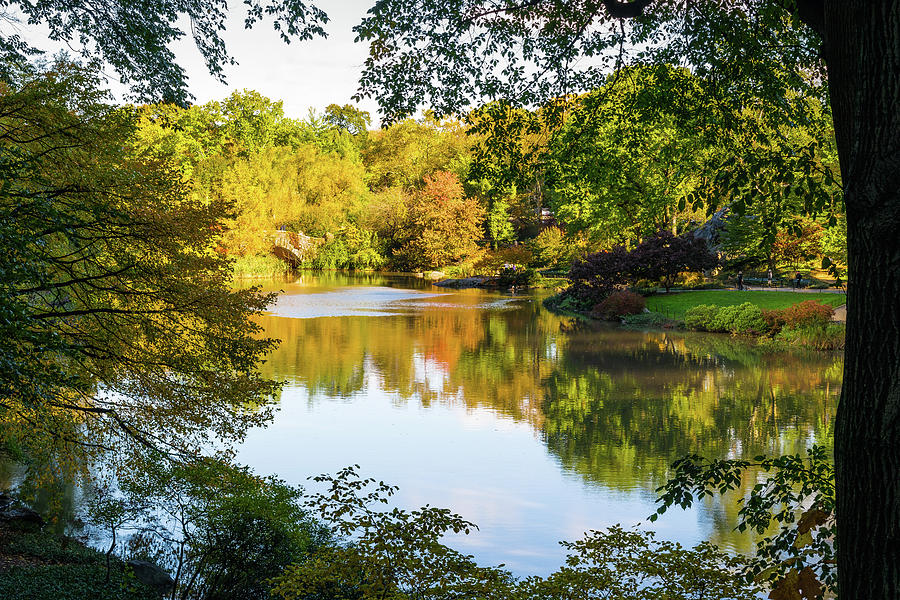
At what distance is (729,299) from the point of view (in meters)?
23.5

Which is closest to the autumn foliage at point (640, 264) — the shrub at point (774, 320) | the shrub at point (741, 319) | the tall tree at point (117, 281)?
the shrub at point (741, 319)

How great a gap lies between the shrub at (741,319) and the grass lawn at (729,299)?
0.95 m

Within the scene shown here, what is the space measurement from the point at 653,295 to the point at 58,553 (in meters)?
23.9

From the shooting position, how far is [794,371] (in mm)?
15562

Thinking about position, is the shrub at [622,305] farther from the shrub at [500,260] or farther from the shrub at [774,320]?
the shrub at [500,260]

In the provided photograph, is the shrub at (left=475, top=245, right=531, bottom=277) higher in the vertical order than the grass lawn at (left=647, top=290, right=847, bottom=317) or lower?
higher

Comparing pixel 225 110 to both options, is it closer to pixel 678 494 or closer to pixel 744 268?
pixel 744 268

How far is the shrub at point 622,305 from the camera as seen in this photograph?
82.5 feet

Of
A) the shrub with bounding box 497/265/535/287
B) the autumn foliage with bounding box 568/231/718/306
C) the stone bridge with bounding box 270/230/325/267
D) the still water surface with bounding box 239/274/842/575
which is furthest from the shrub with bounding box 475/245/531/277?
the still water surface with bounding box 239/274/842/575

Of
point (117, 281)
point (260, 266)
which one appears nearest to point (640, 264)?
point (117, 281)

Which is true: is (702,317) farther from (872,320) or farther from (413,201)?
(413,201)

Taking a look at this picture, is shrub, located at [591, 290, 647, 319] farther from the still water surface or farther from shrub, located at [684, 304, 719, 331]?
the still water surface

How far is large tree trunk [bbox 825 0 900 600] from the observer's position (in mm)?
2189

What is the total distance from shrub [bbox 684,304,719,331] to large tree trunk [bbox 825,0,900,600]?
20369mm
